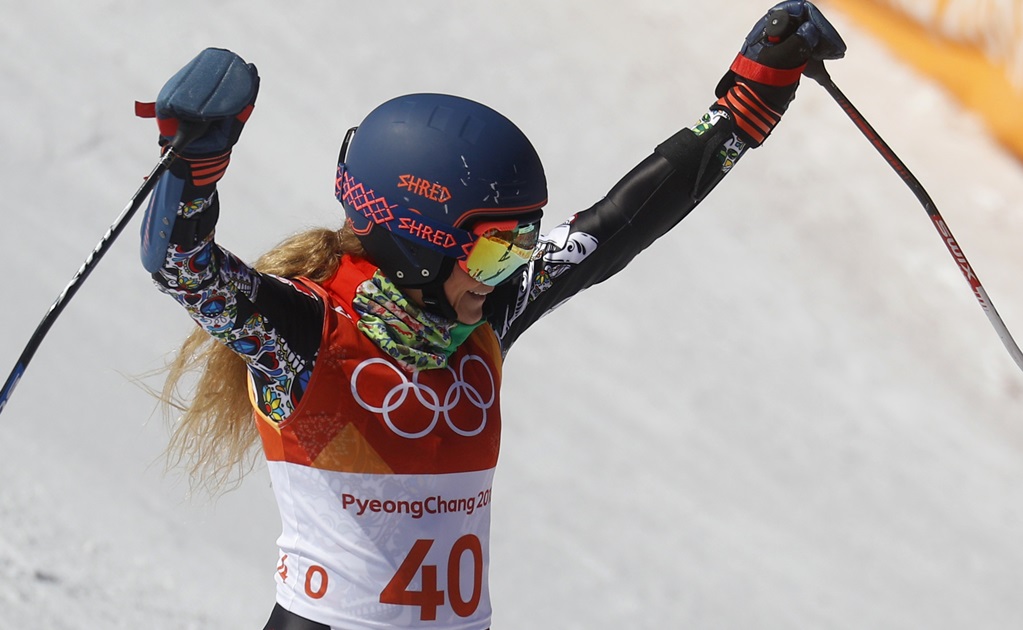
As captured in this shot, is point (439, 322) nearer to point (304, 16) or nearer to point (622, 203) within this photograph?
point (622, 203)

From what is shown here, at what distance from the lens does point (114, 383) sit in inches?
185

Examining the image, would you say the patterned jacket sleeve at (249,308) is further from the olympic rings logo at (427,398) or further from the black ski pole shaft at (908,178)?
the black ski pole shaft at (908,178)

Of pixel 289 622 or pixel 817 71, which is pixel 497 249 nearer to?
pixel 289 622

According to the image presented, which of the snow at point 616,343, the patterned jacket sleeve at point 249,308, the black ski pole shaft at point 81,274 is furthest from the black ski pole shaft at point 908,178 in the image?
the snow at point 616,343

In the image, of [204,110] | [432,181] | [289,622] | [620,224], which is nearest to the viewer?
[204,110]

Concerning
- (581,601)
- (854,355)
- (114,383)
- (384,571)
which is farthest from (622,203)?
(854,355)

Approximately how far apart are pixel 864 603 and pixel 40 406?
3.09 meters

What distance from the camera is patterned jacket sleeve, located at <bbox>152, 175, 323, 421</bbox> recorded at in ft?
6.11

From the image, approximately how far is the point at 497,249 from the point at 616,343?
10.8 feet

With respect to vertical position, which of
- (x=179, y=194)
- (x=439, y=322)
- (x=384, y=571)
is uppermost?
(x=439, y=322)

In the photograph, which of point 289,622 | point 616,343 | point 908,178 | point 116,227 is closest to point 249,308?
point 116,227

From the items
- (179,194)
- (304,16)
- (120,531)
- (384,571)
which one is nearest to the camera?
(179,194)

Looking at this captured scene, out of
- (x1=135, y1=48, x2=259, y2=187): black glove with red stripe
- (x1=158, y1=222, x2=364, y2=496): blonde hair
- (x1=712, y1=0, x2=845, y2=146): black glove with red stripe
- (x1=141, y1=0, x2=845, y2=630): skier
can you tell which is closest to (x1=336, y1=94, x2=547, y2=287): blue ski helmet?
(x1=141, y1=0, x2=845, y2=630): skier

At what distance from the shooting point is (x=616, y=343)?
17.9 ft
